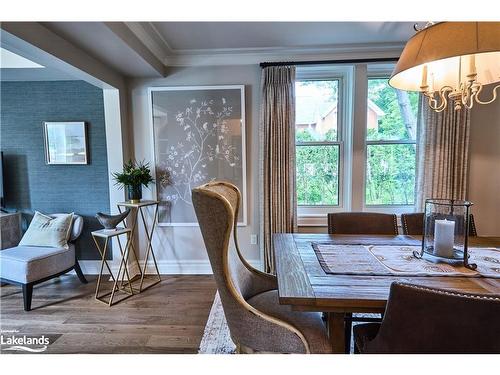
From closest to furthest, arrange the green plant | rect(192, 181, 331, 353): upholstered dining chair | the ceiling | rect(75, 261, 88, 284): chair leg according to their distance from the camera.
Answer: rect(192, 181, 331, 353): upholstered dining chair < the ceiling < the green plant < rect(75, 261, 88, 284): chair leg

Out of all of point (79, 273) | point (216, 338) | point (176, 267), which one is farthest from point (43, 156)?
point (216, 338)

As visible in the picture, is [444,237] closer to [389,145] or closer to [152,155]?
[389,145]

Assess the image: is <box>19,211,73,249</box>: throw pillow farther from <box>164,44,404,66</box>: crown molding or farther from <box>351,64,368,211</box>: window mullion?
<box>351,64,368,211</box>: window mullion

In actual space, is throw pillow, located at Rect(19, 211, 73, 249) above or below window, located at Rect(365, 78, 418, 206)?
below

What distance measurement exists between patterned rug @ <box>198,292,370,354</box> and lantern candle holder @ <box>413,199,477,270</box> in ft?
2.94

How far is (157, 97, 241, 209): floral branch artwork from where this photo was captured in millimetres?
2953

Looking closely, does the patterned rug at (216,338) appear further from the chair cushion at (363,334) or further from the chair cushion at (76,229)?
the chair cushion at (76,229)

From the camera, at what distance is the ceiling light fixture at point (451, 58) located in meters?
1.08

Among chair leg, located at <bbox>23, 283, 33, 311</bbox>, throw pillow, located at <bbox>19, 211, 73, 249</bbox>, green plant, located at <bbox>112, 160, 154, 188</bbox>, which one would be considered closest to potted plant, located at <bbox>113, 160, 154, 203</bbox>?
green plant, located at <bbox>112, 160, 154, 188</bbox>

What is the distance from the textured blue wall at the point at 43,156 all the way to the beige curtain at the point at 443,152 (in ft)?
11.3

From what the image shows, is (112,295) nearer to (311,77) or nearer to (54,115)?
(54,115)

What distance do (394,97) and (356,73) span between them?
1.74ft
